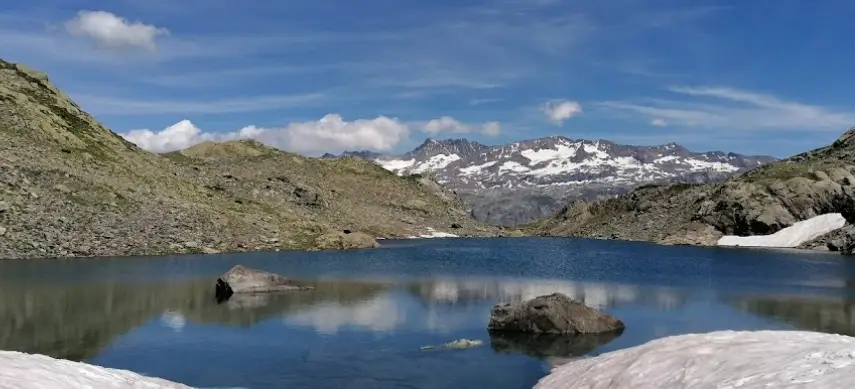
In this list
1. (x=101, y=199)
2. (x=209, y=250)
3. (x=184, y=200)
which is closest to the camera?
(x=101, y=199)

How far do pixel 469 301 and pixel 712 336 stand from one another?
3414 cm

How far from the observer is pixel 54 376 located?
14.2m

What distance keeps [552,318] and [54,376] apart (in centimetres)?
2614

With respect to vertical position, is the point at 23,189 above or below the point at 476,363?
above

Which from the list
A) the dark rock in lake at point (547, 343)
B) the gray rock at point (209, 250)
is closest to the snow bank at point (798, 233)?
the gray rock at point (209, 250)

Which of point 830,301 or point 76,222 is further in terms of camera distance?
point 76,222

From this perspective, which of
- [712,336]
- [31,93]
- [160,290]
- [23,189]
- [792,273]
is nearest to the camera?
[712,336]

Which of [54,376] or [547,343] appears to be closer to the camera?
[54,376]

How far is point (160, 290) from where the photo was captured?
55.8 meters

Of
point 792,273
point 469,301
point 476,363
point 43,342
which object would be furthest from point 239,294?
point 792,273

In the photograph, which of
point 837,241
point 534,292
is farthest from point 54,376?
point 837,241

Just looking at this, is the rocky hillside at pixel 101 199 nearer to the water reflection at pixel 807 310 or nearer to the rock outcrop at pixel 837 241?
the water reflection at pixel 807 310

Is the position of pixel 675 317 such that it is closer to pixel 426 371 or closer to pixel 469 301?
pixel 469 301

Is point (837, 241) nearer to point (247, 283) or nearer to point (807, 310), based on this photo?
point (807, 310)
